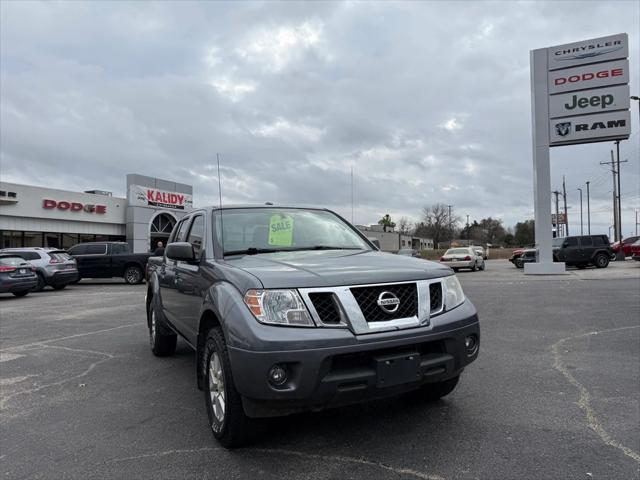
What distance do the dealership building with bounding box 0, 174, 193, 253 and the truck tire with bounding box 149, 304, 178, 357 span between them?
86.1 ft

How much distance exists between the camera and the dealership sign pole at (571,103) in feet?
66.4

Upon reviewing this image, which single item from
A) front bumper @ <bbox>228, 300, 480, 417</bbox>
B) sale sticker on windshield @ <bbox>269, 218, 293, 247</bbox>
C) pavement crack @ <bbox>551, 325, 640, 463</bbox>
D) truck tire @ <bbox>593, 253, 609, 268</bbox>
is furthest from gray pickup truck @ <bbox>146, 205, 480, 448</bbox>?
truck tire @ <bbox>593, 253, 609, 268</bbox>

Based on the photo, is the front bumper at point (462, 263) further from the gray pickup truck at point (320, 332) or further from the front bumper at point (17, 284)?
the gray pickup truck at point (320, 332)

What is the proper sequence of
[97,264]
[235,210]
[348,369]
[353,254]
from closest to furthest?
[348,369] < [353,254] < [235,210] < [97,264]

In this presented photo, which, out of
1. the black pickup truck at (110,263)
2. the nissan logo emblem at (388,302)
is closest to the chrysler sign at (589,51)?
the black pickup truck at (110,263)

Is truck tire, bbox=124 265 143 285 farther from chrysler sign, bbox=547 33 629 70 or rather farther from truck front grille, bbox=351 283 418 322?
chrysler sign, bbox=547 33 629 70

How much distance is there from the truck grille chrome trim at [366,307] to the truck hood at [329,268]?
0.05 meters

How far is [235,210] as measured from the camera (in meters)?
4.68

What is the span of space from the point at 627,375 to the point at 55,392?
5838 mm

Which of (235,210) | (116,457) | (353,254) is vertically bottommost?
(116,457)

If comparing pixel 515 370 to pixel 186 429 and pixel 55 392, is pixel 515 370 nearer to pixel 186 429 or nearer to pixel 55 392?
pixel 186 429

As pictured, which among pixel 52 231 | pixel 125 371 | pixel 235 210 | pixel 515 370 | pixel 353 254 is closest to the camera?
pixel 353 254

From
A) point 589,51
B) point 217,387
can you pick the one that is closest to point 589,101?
point 589,51

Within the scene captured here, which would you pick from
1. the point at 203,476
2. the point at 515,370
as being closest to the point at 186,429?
the point at 203,476
